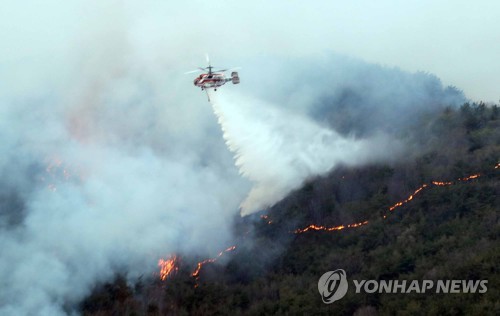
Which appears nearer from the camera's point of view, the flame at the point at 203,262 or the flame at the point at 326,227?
the flame at the point at 203,262

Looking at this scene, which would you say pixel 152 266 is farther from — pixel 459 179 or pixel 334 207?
pixel 459 179

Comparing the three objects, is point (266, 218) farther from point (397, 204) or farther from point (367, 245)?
point (397, 204)

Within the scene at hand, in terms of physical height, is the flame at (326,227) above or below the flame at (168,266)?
below

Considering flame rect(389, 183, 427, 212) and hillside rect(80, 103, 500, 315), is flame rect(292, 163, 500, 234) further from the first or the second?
hillside rect(80, 103, 500, 315)

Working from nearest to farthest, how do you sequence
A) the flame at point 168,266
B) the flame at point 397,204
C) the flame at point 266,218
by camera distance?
the flame at point 168,266
the flame at point 397,204
the flame at point 266,218

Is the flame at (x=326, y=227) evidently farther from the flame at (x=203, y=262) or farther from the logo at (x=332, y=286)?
the logo at (x=332, y=286)

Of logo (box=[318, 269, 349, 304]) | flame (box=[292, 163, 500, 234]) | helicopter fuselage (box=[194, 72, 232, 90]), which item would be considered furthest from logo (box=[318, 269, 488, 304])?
helicopter fuselage (box=[194, 72, 232, 90])

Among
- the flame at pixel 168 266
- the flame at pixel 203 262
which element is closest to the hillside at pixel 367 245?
the flame at pixel 203 262

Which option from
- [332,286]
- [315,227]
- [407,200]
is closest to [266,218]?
[315,227]

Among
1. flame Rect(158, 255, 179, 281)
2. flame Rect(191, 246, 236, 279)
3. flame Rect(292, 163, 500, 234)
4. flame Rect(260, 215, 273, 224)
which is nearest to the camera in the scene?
flame Rect(158, 255, 179, 281)
